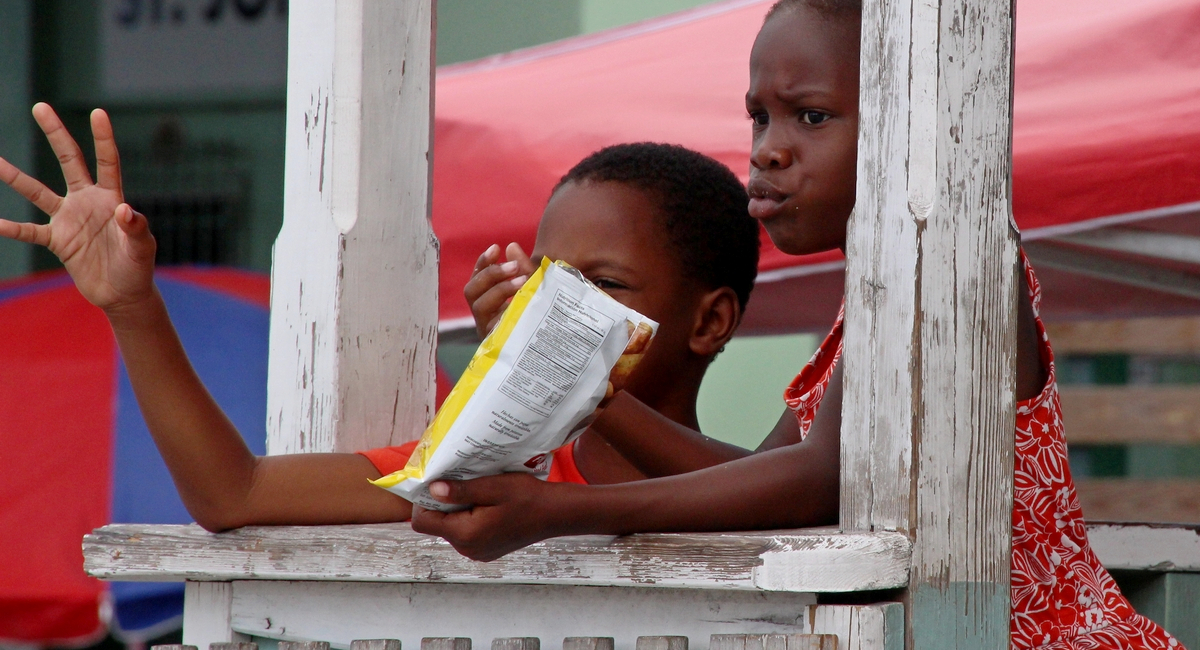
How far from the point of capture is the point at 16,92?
20.3 feet

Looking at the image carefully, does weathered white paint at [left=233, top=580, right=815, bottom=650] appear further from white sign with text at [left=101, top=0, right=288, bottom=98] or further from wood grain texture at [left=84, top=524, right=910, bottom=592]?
white sign with text at [left=101, top=0, right=288, bottom=98]

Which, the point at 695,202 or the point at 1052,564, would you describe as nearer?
the point at 1052,564

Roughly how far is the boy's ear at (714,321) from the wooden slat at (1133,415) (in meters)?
2.92

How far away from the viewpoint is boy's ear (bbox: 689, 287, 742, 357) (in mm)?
2096

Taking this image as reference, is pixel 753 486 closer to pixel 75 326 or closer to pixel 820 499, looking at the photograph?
pixel 820 499

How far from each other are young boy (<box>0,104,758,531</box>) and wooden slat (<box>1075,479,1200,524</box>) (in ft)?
9.75

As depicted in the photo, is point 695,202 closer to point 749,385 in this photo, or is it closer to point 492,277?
point 492,277

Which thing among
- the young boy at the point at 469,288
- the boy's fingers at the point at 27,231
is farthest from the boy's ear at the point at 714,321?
the boy's fingers at the point at 27,231

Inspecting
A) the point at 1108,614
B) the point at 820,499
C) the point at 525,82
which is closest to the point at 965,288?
the point at 820,499

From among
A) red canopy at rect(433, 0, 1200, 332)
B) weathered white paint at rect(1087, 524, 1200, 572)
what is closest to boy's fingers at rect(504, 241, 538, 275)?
red canopy at rect(433, 0, 1200, 332)

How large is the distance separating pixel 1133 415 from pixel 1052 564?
11.3 ft

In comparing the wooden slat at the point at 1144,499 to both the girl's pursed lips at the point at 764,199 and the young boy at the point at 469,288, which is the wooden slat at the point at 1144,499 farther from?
the girl's pursed lips at the point at 764,199

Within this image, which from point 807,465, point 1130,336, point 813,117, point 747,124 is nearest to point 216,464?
point 807,465

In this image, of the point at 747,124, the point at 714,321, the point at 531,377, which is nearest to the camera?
the point at 531,377
